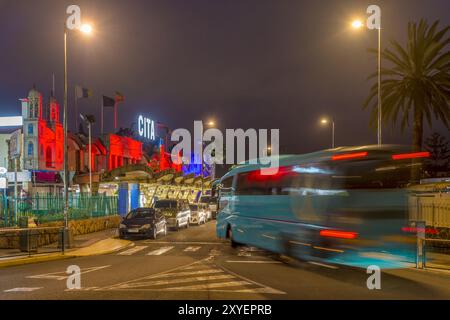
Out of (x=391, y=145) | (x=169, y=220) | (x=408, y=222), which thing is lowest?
(x=169, y=220)

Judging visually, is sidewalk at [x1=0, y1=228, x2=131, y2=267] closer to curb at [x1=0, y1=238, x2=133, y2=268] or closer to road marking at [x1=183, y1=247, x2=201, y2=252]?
curb at [x1=0, y1=238, x2=133, y2=268]

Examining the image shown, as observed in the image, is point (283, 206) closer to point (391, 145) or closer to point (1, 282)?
point (391, 145)

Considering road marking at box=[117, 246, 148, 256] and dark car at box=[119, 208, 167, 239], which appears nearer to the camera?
road marking at box=[117, 246, 148, 256]

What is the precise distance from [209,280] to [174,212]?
20.3 metres

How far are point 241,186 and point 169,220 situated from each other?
44.9ft

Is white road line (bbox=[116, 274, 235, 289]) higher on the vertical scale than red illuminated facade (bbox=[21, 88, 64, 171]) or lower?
lower

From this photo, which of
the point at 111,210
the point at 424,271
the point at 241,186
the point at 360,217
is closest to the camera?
the point at 360,217

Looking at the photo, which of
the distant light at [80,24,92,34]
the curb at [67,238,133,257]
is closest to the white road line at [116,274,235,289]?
the curb at [67,238,133,257]

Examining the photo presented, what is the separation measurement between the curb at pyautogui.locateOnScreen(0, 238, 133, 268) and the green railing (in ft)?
11.2

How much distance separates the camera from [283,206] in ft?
49.2

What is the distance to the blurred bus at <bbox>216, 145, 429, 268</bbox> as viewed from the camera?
11953mm
